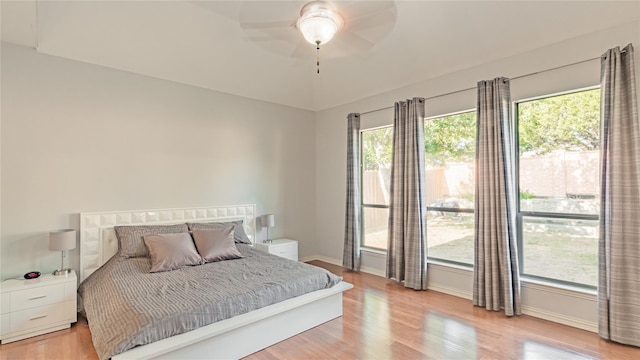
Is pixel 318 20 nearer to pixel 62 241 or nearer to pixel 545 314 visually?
pixel 62 241

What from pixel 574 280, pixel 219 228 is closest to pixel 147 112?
pixel 219 228

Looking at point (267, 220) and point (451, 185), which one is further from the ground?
point (451, 185)

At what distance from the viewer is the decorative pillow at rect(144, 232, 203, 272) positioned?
126 inches

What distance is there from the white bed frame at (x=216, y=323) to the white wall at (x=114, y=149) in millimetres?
129

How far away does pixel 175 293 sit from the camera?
2.57 metres

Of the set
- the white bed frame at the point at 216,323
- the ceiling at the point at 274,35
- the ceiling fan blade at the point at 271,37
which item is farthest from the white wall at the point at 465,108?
the white bed frame at the point at 216,323

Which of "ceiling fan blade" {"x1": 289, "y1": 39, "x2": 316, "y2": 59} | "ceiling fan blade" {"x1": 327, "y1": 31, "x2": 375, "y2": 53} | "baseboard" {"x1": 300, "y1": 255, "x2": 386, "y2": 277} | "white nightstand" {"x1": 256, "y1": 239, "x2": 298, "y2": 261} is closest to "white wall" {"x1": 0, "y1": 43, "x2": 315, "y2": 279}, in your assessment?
"white nightstand" {"x1": 256, "y1": 239, "x2": 298, "y2": 261}

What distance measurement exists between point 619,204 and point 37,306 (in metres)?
5.20

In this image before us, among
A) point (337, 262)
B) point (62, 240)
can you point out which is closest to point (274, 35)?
point (62, 240)

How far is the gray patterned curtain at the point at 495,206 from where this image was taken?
3.28 m

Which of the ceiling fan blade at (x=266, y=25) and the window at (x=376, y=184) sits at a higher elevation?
the ceiling fan blade at (x=266, y=25)

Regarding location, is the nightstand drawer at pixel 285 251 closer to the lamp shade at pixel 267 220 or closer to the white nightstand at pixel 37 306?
the lamp shade at pixel 267 220

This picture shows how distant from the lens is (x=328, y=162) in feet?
18.3

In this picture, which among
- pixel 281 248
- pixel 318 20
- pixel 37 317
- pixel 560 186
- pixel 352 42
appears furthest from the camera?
pixel 281 248
